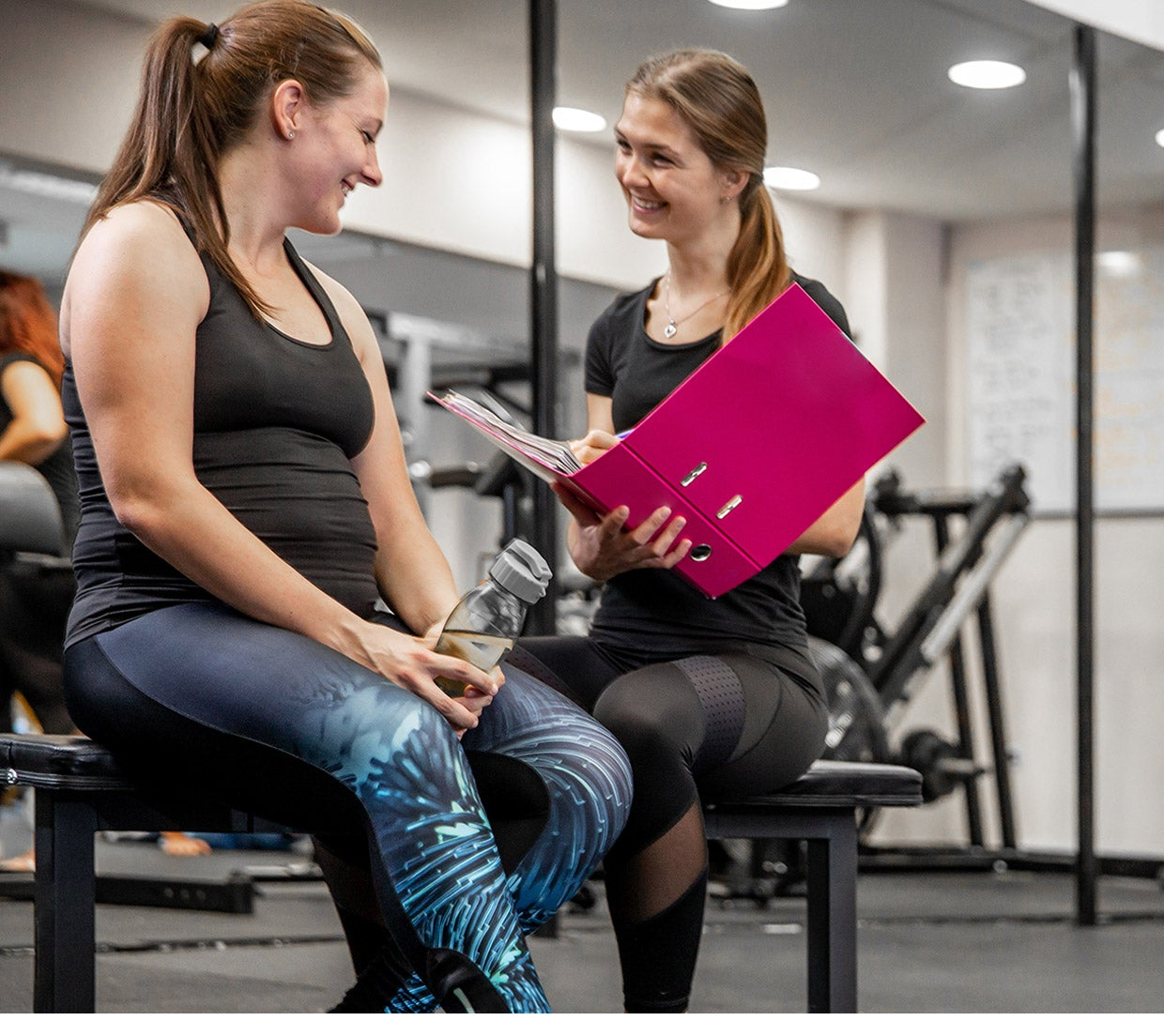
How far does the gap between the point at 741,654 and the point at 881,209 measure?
7.01ft

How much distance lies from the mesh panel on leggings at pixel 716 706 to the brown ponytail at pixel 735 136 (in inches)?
15.0

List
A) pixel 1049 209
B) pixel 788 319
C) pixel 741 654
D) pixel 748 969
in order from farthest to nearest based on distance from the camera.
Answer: pixel 1049 209 → pixel 748 969 → pixel 741 654 → pixel 788 319

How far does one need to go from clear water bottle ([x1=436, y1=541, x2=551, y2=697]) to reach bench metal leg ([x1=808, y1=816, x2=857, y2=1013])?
49 centimetres

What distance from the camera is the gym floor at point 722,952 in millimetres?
2221

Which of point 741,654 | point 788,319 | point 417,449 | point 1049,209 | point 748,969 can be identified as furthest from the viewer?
point 1049,209

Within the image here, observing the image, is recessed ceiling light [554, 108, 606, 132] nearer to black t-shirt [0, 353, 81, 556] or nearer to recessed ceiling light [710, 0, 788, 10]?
recessed ceiling light [710, 0, 788, 10]

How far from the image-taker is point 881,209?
3.50 metres

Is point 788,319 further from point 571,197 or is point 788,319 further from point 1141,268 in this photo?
point 1141,268

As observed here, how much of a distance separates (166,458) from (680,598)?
613 mm

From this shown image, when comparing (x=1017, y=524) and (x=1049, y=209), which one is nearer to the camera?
(x=1049, y=209)

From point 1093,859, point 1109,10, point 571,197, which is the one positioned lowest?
point 1093,859

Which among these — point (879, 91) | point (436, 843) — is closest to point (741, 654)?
point (436, 843)

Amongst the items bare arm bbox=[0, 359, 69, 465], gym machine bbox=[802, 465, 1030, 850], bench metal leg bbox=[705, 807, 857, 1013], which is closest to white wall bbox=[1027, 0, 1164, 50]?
gym machine bbox=[802, 465, 1030, 850]

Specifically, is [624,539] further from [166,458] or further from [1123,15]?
[1123,15]
